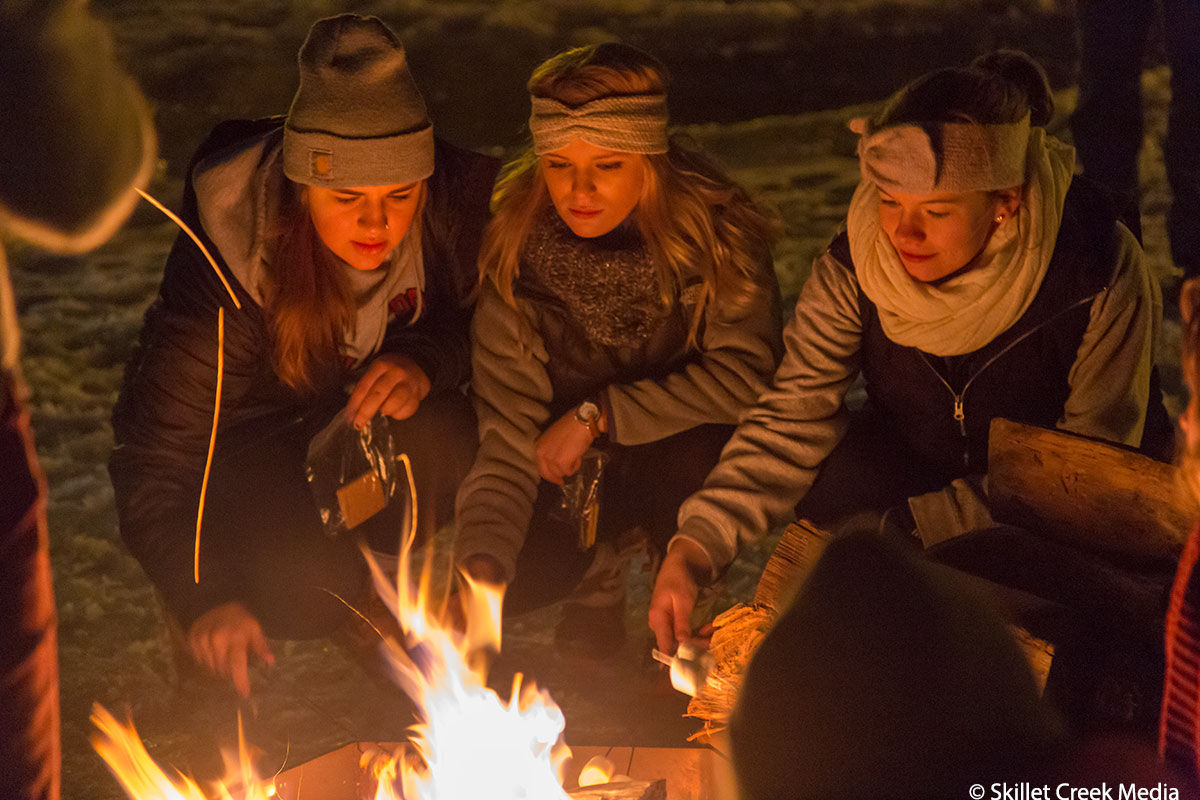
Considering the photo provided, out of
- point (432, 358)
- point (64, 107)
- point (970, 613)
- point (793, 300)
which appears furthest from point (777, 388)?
point (793, 300)

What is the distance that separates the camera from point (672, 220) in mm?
2781

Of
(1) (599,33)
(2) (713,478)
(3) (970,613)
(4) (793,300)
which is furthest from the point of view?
(1) (599,33)

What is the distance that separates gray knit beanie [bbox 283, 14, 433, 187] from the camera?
253 cm

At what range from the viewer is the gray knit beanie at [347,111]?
2.53m

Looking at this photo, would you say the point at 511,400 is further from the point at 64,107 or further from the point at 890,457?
the point at 64,107

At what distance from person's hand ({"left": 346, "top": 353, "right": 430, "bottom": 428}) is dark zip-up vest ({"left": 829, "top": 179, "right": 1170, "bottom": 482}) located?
1.04m

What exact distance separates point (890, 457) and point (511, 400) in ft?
3.02

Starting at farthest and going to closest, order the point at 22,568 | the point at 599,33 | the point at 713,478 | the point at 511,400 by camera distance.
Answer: the point at 599,33
the point at 511,400
the point at 713,478
the point at 22,568

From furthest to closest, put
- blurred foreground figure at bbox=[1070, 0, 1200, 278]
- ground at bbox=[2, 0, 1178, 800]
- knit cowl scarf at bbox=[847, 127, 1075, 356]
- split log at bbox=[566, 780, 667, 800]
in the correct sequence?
blurred foreground figure at bbox=[1070, 0, 1200, 278], ground at bbox=[2, 0, 1178, 800], knit cowl scarf at bbox=[847, 127, 1075, 356], split log at bbox=[566, 780, 667, 800]

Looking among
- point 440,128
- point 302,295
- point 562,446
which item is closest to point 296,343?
point 302,295

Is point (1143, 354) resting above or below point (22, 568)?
below

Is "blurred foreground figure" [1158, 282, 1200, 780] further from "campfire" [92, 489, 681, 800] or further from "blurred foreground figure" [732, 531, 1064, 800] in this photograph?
"campfire" [92, 489, 681, 800]

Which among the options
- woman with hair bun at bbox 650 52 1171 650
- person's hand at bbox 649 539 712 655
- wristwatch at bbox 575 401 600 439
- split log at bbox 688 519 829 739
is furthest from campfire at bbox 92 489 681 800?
wristwatch at bbox 575 401 600 439

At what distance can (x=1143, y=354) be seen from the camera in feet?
7.93
